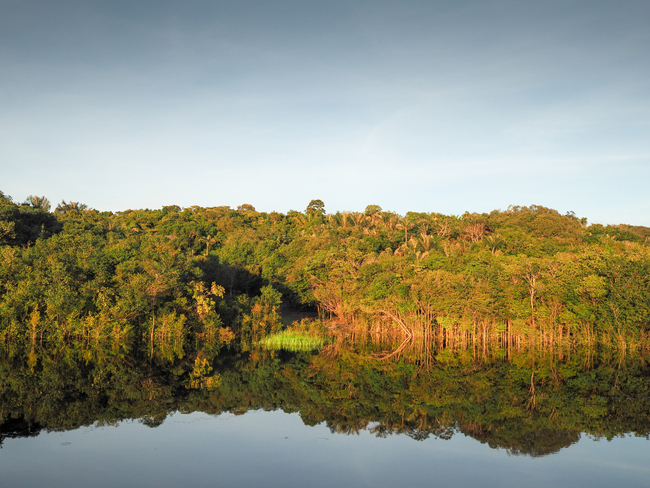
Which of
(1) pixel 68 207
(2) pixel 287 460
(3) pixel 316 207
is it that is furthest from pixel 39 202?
(2) pixel 287 460

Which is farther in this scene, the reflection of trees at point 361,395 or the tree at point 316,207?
the tree at point 316,207

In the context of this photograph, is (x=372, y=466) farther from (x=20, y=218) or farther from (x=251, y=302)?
(x=20, y=218)

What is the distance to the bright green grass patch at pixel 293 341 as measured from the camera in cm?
3731

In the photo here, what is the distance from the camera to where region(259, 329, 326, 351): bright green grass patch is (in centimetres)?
3731

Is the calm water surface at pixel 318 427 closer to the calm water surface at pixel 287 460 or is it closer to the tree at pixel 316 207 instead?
the calm water surface at pixel 287 460

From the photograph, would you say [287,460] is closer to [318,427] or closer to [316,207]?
[318,427]

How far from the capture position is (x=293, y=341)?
1534 inches

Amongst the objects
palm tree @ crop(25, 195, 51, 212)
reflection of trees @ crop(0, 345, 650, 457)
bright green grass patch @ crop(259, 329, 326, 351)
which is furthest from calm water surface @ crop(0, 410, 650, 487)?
palm tree @ crop(25, 195, 51, 212)

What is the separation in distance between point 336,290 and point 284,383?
1914 cm

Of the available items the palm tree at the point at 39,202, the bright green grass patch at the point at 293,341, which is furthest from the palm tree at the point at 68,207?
the bright green grass patch at the point at 293,341

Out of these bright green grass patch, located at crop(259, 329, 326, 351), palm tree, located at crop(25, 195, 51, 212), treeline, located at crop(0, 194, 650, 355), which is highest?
palm tree, located at crop(25, 195, 51, 212)

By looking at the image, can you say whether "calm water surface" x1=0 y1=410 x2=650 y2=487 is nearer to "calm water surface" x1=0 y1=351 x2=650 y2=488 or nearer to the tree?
"calm water surface" x1=0 y1=351 x2=650 y2=488

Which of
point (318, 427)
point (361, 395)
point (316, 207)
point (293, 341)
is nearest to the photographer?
point (318, 427)

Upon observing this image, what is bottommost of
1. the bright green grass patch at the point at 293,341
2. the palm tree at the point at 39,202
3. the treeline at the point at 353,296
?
the bright green grass patch at the point at 293,341
